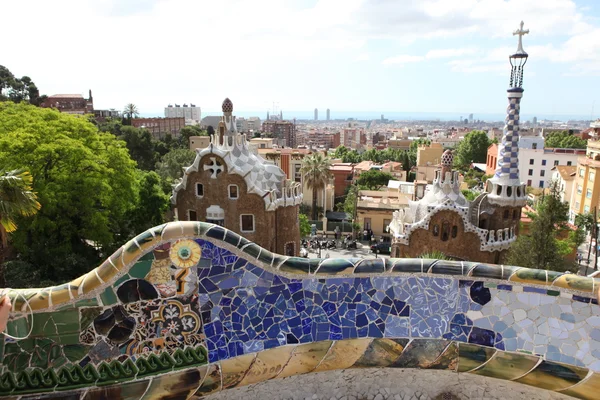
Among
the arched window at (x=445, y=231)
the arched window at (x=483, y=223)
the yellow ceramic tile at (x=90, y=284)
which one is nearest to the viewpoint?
the yellow ceramic tile at (x=90, y=284)

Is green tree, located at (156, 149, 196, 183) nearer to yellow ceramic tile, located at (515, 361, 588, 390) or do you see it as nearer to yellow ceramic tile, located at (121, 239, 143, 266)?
yellow ceramic tile, located at (121, 239, 143, 266)

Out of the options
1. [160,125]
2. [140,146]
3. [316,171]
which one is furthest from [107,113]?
[316,171]

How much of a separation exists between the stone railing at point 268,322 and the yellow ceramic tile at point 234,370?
14 mm

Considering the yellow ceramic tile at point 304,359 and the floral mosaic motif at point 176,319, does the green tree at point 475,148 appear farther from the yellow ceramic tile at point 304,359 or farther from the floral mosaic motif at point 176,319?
the floral mosaic motif at point 176,319

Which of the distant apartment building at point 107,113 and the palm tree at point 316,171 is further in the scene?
the distant apartment building at point 107,113

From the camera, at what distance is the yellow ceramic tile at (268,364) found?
6391 mm

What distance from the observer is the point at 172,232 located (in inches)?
246

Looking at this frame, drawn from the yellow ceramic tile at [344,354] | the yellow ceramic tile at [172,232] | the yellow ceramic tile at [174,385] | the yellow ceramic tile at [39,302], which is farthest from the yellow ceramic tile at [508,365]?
the yellow ceramic tile at [39,302]

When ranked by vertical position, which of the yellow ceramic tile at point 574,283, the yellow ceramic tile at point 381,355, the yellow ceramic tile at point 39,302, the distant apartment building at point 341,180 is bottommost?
the distant apartment building at point 341,180

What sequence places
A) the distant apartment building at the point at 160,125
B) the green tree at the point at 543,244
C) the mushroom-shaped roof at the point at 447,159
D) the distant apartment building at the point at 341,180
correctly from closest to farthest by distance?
1. the green tree at the point at 543,244
2. the mushroom-shaped roof at the point at 447,159
3. the distant apartment building at the point at 341,180
4. the distant apartment building at the point at 160,125

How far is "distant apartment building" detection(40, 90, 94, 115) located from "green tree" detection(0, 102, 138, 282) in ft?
190

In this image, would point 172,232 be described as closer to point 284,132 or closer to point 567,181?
point 567,181

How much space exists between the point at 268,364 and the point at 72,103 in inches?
3211

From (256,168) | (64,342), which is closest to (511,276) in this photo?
(64,342)
